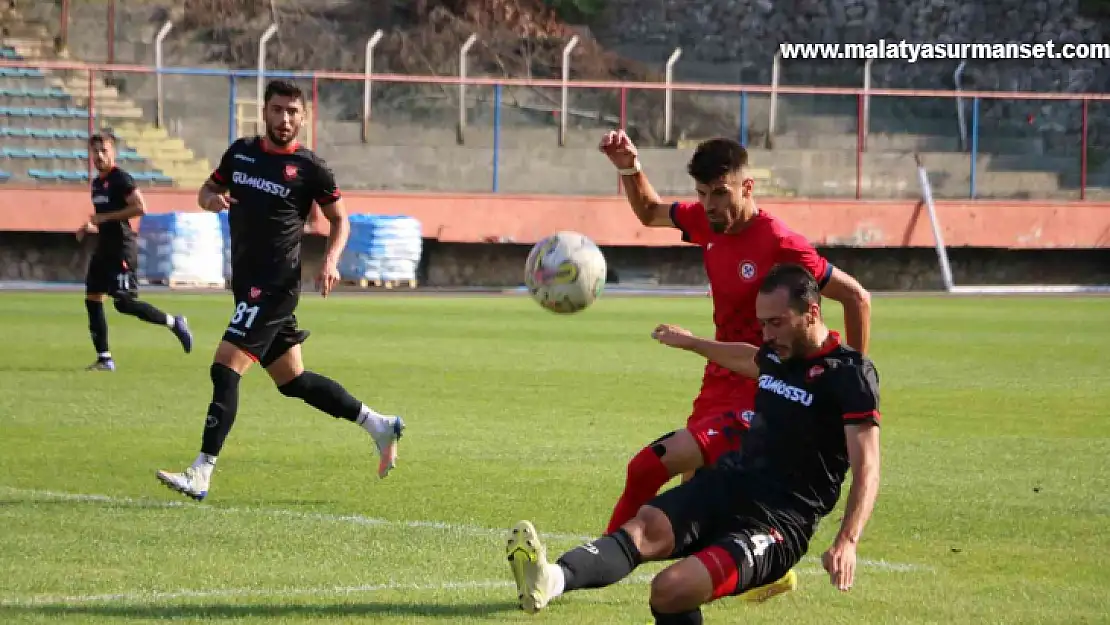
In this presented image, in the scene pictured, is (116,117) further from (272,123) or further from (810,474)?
(810,474)

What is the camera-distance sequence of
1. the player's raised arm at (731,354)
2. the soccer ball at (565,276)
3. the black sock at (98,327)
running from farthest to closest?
1. the black sock at (98,327)
2. the soccer ball at (565,276)
3. the player's raised arm at (731,354)

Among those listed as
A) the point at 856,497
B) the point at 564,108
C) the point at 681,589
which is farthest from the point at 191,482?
the point at 564,108

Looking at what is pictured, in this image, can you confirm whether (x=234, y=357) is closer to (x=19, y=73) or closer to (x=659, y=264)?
(x=659, y=264)

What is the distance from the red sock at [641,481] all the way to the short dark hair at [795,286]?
1.30 m

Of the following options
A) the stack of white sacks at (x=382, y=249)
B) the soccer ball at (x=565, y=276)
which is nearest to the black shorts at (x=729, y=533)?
the soccer ball at (x=565, y=276)

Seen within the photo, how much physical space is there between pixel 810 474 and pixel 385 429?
14.0 feet

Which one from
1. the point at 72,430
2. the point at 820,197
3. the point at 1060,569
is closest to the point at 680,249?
the point at 820,197

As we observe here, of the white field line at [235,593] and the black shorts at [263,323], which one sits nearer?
the white field line at [235,593]

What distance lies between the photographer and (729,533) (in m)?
5.71

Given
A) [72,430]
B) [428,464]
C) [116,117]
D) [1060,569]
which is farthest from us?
[116,117]

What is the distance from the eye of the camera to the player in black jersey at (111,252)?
52.4ft

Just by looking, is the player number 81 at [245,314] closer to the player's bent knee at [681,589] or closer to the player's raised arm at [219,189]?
the player's raised arm at [219,189]

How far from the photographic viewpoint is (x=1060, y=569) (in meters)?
7.59

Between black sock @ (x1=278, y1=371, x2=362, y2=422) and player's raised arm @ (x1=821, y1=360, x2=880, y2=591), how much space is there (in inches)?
180
